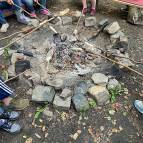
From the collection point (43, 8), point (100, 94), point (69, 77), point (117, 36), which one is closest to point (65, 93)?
point (69, 77)

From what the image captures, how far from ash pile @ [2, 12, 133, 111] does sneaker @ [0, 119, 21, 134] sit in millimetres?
568

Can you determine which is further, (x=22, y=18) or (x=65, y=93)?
(x=22, y=18)

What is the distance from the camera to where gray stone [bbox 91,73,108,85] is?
17.1 feet

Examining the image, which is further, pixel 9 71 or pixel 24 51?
pixel 24 51

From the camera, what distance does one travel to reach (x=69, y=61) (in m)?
5.61

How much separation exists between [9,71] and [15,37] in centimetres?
125

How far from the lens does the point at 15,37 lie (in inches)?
253

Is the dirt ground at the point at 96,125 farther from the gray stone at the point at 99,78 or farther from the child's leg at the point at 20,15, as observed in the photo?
the child's leg at the point at 20,15

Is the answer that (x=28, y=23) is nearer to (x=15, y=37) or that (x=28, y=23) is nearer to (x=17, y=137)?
(x=15, y=37)

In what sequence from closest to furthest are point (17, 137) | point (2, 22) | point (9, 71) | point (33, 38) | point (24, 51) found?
point (17, 137) < point (9, 71) < point (24, 51) < point (33, 38) < point (2, 22)

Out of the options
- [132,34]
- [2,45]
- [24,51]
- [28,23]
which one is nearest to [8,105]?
[24,51]

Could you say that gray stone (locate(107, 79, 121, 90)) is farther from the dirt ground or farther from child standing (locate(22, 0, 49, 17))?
child standing (locate(22, 0, 49, 17))

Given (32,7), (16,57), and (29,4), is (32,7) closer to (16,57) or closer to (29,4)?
(29,4)

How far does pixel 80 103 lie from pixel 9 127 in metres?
1.21
